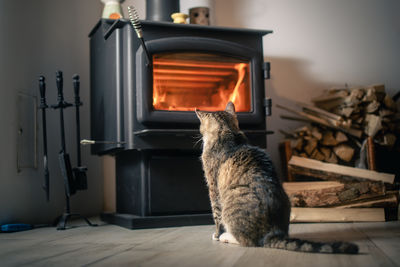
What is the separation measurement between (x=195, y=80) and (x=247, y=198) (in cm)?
113

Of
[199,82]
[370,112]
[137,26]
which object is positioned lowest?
[370,112]

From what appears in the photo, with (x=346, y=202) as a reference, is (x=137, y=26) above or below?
above

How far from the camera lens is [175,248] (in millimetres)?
1819

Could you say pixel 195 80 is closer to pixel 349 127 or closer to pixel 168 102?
pixel 168 102

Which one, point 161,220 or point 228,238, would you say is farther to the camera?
point 161,220

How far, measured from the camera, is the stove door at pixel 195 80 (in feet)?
8.34

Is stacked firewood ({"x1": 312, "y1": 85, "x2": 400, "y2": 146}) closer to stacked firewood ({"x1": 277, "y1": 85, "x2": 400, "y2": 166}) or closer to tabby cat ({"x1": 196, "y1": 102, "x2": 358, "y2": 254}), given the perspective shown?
stacked firewood ({"x1": 277, "y1": 85, "x2": 400, "y2": 166})

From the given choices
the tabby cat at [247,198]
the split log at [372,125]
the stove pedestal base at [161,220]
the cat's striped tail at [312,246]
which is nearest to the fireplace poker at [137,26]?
the tabby cat at [247,198]

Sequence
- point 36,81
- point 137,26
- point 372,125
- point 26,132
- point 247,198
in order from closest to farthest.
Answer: point 247,198 → point 137,26 → point 26,132 → point 36,81 → point 372,125

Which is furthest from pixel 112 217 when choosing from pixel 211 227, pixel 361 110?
pixel 361 110

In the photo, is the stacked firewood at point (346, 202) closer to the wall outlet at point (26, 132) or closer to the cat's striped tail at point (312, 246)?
the cat's striped tail at point (312, 246)

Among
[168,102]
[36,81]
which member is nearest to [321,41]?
[168,102]

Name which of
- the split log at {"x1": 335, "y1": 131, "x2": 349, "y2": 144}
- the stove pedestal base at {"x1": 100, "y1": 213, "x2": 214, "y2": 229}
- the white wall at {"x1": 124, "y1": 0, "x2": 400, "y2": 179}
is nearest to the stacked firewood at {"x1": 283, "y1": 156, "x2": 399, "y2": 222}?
the stove pedestal base at {"x1": 100, "y1": 213, "x2": 214, "y2": 229}

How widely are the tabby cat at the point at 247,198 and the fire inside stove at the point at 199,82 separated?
62cm
